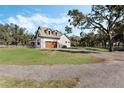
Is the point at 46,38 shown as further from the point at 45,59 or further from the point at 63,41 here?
the point at 45,59

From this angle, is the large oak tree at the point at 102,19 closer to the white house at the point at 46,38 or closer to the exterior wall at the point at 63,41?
the white house at the point at 46,38

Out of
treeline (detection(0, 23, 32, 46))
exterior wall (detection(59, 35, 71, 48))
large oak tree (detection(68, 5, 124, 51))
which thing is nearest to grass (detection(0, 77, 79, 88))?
large oak tree (detection(68, 5, 124, 51))

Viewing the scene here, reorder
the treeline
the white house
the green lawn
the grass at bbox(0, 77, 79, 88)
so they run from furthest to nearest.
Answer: the treeline, the white house, the green lawn, the grass at bbox(0, 77, 79, 88)

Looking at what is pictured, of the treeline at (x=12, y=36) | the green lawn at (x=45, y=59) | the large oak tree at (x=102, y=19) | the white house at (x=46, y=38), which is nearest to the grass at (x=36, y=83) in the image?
the green lawn at (x=45, y=59)

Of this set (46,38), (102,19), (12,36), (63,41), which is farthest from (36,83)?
(12,36)

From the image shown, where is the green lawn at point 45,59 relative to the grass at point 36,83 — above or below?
above

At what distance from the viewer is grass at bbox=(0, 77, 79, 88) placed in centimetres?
514

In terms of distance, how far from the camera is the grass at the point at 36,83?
5.14 m

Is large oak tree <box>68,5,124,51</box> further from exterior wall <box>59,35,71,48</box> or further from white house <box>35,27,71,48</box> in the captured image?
exterior wall <box>59,35,71,48</box>

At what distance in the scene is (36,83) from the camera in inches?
210

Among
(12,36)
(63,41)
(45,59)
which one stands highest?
(12,36)
